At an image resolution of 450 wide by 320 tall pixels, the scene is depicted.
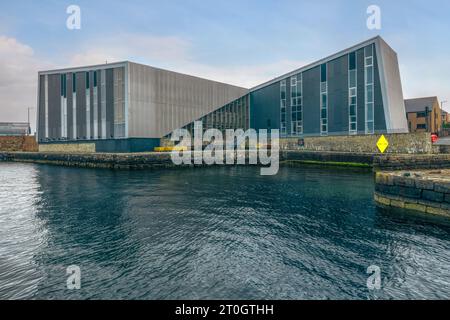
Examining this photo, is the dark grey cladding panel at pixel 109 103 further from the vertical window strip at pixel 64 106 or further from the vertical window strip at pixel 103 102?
the vertical window strip at pixel 64 106

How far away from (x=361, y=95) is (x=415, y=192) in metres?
30.8

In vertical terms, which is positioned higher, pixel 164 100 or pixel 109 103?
pixel 164 100

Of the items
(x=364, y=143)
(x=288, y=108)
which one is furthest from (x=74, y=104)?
(x=364, y=143)

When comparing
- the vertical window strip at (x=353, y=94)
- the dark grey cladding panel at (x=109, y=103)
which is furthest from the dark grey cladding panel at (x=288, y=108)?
the dark grey cladding panel at (x=109, y=103)

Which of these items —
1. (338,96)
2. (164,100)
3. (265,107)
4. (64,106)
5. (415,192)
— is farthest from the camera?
(265,107)

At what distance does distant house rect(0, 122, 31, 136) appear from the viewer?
11050 cm

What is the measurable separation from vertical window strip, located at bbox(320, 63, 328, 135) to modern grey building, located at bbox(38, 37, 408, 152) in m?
0.16

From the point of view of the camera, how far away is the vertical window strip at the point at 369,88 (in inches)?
1511

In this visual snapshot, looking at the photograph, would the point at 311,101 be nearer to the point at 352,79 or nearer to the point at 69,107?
the point at 352,79

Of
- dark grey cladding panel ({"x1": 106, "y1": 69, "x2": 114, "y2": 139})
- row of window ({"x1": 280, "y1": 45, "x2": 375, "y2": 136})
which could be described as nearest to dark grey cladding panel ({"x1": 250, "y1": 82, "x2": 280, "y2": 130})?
row of window ({"x1": 280, "y1": 45, "x2": 375, "y2": 136})

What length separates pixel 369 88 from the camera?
3878 cm

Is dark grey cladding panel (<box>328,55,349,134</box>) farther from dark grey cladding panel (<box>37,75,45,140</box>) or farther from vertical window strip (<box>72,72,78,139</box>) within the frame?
dark grey cladding panel (<box>37,75,45,140</box>)

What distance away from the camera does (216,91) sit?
55781mm
